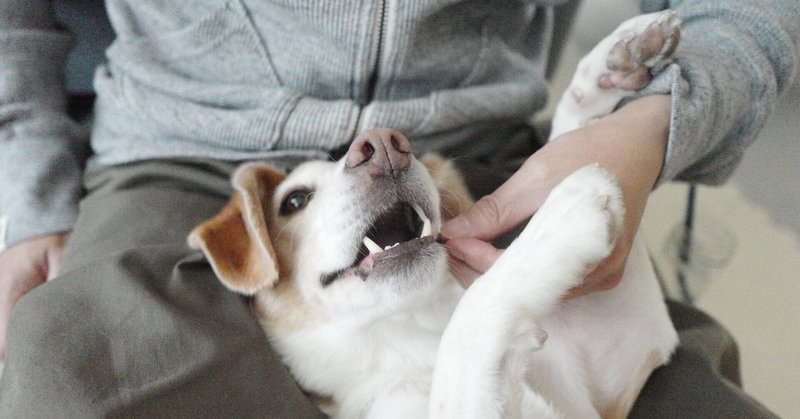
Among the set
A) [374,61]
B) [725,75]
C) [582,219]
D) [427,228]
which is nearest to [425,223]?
[427,228]

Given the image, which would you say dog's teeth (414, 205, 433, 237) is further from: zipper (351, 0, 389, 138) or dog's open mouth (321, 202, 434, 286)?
zipper (351, 0, 389, 138)

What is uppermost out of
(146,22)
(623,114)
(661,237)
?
(623,114)

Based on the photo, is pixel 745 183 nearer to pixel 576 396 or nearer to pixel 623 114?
pixel 623 114

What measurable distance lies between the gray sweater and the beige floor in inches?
32.1

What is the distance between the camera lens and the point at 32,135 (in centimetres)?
130

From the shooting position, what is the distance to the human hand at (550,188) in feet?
3.01

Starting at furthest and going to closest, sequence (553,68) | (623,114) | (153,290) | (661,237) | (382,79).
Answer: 1. (661,237)
2. (553,68)
3. (382,79)
4. (623,114)
5. (153,290)

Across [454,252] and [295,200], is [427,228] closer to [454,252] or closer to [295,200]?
[454,252]

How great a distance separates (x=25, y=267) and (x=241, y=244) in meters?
0.51

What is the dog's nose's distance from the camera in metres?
0.88

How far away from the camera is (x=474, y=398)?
778 mm

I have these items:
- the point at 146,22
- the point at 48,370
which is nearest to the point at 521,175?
the point at 48,370

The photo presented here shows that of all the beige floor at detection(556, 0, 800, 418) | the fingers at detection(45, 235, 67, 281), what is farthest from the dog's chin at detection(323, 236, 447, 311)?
the beige floor at detection(556, 0, 800, 418)

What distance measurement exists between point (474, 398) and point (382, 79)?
2.37 feet
